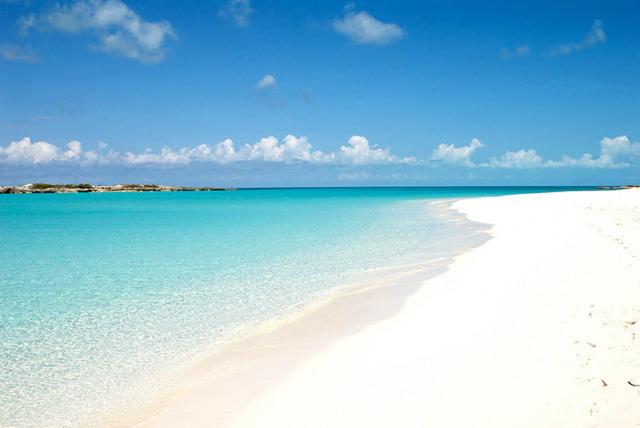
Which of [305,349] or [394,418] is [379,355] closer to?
[305,349]

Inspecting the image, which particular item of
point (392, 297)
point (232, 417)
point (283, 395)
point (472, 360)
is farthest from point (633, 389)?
point (392, 297)

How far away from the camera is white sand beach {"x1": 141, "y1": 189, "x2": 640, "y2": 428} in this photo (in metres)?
5.25

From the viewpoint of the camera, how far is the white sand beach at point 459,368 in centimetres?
525

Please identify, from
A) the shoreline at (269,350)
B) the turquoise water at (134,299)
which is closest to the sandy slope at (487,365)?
the shoreline at (269,350)

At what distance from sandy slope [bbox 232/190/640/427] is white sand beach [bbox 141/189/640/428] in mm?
18

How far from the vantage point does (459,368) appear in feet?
21.2

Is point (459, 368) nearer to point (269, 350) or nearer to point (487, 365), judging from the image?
point (487, 365)

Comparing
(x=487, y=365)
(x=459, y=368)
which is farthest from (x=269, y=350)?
(x=487, y=365)

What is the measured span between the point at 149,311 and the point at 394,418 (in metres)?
7.57

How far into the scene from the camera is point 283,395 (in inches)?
249

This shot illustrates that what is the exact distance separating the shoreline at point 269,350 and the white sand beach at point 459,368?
4 cm

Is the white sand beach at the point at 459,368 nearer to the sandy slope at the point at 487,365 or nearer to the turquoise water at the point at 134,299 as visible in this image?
the sandy slope at the point at 487,365

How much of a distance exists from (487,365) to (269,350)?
3.73 metres

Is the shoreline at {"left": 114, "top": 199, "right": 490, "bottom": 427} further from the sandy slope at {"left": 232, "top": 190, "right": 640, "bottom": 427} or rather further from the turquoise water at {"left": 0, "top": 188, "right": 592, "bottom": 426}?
the turquoise water at {"left": 0, "top": 188, "right": 592, "bottom": 426}
